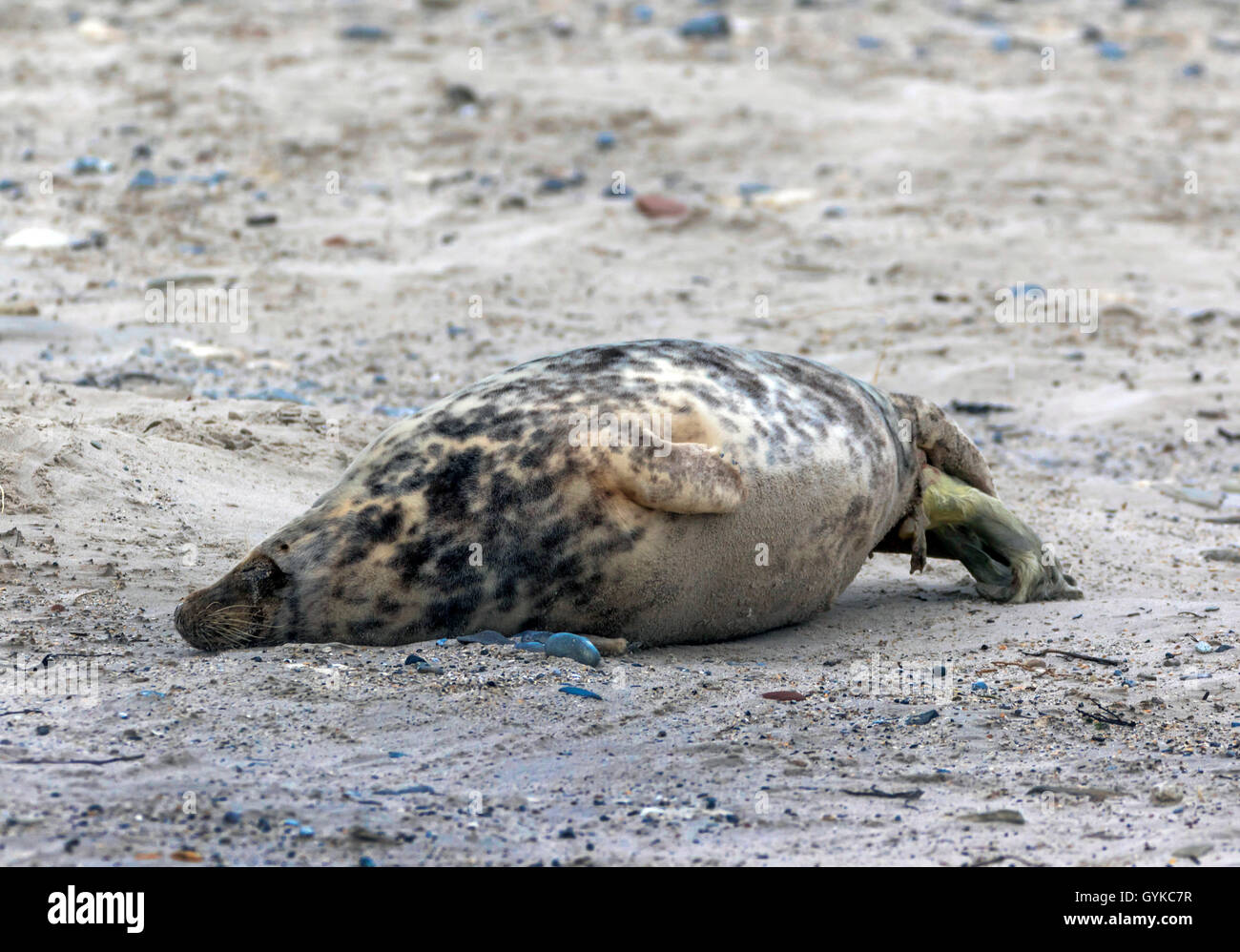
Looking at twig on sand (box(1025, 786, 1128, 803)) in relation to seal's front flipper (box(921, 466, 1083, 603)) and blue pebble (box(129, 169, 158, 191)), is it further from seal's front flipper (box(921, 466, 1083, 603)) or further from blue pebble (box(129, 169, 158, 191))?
blue pebble (box(129, 169, 158, 191))

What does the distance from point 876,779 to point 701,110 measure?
28.8 ft

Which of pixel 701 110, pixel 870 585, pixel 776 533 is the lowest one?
pixel 870 585

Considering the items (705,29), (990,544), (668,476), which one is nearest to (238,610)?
(668,476)

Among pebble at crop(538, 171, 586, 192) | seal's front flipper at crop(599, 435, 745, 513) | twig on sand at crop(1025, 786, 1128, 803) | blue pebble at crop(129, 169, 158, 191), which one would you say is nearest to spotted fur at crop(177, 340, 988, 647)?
seal's front flipper at crop(599, 435, 745, 513)

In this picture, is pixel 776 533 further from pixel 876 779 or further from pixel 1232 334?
pixel 1232 334

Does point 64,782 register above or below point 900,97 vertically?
below

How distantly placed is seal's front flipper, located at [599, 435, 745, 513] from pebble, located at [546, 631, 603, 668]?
391 mm

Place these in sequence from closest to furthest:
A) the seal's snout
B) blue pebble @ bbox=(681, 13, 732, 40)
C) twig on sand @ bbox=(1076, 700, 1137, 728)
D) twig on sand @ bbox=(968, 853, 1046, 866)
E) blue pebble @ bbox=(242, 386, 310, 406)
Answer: twig on sand @ bbox=(968, 853, 1046, 866) → twig on sand @ bbox=(1076, 700, 1137, 728) → the seal's snout → blue pebble @ bbox=(242, 386, 310, 406) → blue pebble @ bbox=(681, 13, 732, 40)

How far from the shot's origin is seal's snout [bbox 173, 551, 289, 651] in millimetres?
3627

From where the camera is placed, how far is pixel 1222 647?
13.0 feet

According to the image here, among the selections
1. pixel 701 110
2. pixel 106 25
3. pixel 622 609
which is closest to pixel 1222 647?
pixel 622 609

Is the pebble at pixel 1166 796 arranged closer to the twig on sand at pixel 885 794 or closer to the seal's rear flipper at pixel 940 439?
the twig on sand at pixel 885 794

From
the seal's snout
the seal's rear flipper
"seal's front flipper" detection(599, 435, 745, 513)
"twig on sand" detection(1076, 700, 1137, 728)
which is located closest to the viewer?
"twig on sand" detection(1076, 700, 1137, 728)

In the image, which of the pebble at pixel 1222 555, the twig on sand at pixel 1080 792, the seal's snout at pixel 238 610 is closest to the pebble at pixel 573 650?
the seal's snout at pixel 238 610
